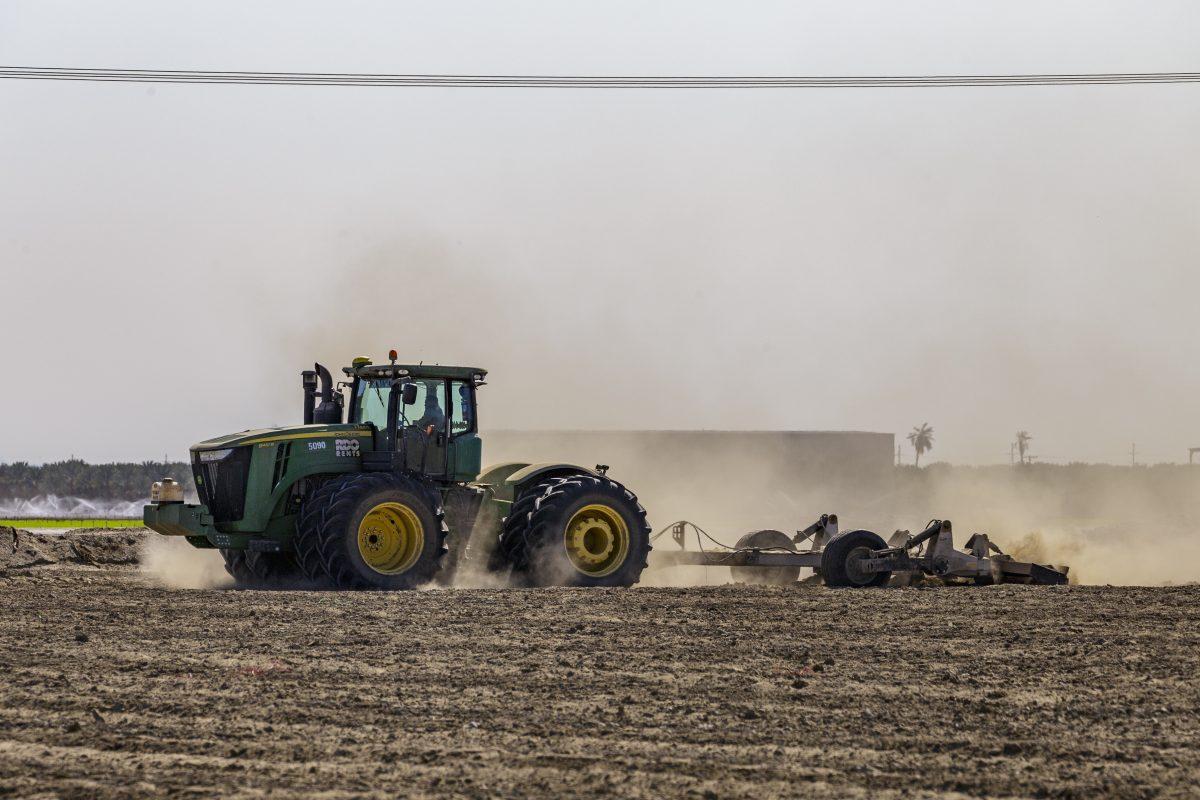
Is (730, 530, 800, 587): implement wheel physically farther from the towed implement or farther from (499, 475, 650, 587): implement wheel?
(499, 475, 650, 587): implement wheel

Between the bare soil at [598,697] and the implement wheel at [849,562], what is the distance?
2.36 metres

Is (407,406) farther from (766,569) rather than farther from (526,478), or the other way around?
(766,569)

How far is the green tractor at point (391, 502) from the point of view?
16.7 metres

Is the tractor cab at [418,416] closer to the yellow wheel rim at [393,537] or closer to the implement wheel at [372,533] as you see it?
the implement wheel at [372,533]

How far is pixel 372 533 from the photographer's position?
A: 16.9 meters

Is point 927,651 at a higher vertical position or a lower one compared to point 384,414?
lower

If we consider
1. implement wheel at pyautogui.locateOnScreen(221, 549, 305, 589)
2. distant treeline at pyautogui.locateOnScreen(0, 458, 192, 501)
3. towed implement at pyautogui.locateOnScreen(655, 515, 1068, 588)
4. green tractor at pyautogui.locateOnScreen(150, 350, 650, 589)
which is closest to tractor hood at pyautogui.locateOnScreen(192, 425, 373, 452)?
green tractor at pyautogui.locateOnScreen(150, 350, 650, 589)

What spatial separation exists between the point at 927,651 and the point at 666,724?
3.85m

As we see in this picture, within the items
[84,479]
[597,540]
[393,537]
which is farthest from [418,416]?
[84,479]

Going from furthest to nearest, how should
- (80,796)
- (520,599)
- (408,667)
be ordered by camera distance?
1. (520,599)
2. (408,667)
3. (80,796)

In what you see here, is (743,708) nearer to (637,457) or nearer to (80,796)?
(80,796)

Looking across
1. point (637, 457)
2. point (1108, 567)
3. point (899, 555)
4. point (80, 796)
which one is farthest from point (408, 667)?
point (637, 457)

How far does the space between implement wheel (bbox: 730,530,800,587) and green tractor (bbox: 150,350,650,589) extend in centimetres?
176

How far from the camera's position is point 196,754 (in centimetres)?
772
